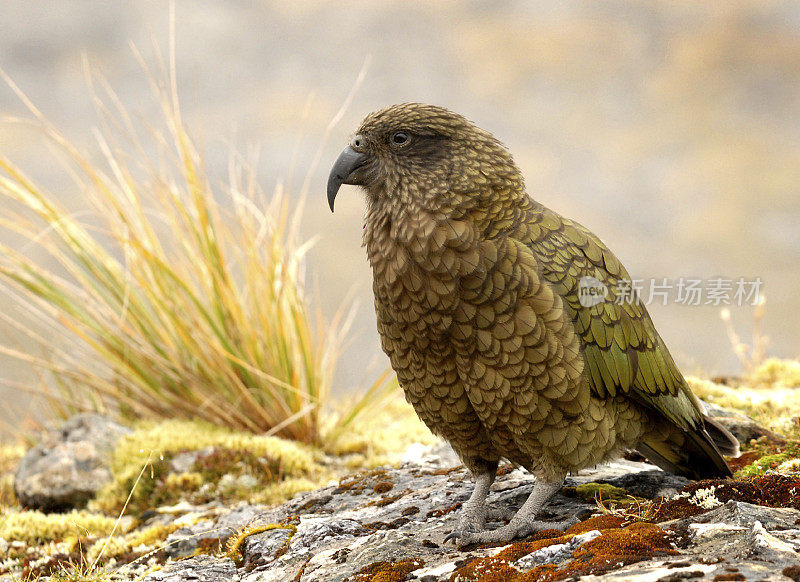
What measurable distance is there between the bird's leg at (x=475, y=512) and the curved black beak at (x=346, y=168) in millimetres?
1733

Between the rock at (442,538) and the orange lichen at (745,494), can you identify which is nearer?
the rock at (442,538)

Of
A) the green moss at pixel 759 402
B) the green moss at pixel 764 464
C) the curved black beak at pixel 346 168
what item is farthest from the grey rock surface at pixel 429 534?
the curved black beak at pixel 346 168

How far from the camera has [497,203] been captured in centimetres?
360

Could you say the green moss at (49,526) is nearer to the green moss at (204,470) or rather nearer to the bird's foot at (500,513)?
the green moss at (204,470)

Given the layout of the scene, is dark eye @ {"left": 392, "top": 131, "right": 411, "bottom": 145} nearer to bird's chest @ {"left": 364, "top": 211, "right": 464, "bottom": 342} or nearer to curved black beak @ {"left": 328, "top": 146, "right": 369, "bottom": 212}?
curved black beak @ {"left": 328, "top": 146, "right": 369, "bottom": 212}

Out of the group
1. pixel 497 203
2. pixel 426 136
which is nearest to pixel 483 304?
pixel 497 203

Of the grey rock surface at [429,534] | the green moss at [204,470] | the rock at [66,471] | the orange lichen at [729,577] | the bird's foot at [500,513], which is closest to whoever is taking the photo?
the orange lichen at [729,577]

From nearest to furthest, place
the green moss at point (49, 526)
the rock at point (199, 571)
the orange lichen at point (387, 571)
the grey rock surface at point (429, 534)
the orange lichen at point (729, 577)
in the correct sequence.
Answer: the orange lichen at point (729, 577) < the grey rock surface at point (429, 534) < the orange lichen at point (387, 571) < the rock at point (199, 571) < the green moss at point (49, 526)

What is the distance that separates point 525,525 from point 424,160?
6.12ft

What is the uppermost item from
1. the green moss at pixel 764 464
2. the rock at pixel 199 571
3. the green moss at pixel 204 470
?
the green moss at pixel 764 464

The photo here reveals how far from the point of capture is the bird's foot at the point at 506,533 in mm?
3383

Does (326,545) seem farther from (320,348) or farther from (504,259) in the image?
(320,348)

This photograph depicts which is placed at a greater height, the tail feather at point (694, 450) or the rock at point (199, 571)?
the tail feather at point (694, 450)

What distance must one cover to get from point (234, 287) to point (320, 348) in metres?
1.06
